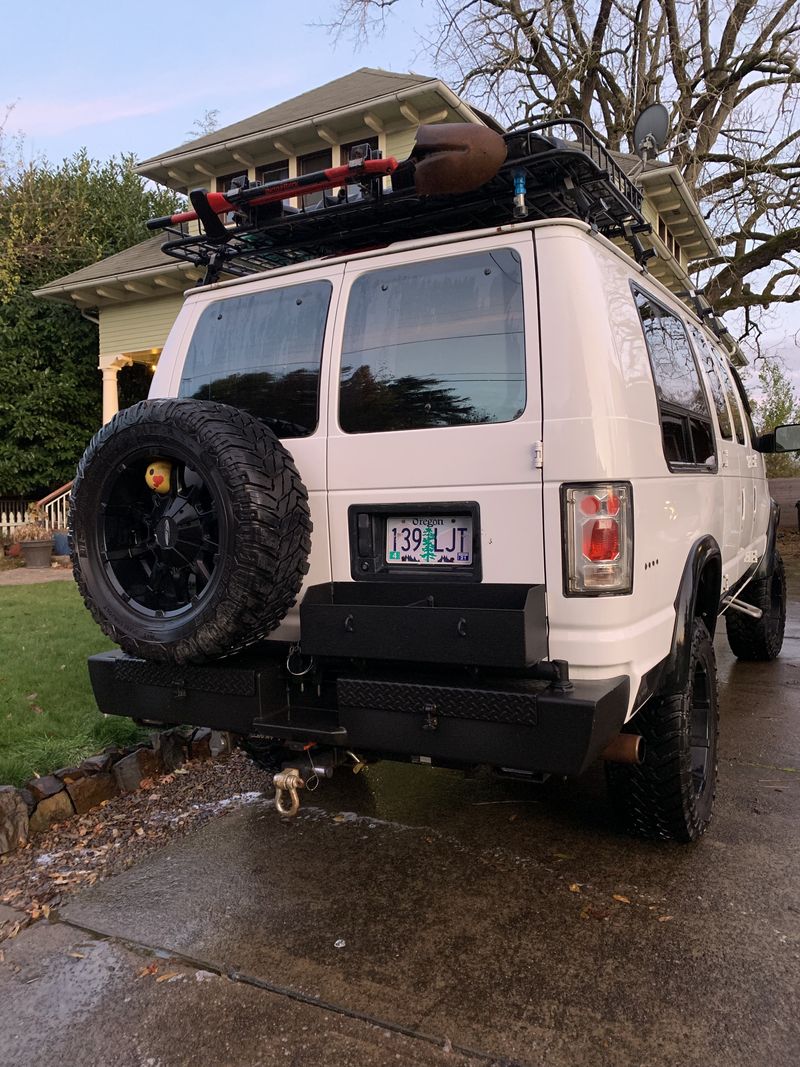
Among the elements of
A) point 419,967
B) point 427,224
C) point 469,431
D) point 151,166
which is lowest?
point 419,967

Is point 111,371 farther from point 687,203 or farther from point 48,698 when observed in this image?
point 48,698

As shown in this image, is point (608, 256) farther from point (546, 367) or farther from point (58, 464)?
point (58, 464)

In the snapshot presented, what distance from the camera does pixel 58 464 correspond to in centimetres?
1617

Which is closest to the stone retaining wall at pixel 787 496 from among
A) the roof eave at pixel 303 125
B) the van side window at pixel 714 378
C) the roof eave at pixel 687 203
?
the roof eave at pixel 687 203

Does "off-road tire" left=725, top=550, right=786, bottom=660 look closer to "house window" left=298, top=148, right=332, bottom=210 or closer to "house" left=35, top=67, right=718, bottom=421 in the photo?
"house" left=35, top=67, right=718, bottom=421

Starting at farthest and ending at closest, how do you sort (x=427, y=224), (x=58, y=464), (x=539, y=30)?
(x=539, y=30)
(x=58, y=464)
(x=427, y=224)

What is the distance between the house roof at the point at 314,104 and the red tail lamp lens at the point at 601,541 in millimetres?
11134

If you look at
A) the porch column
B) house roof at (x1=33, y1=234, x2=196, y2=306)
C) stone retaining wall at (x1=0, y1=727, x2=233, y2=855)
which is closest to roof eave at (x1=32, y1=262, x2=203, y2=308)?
house roof at (x1=33, y1=234, x2=196, y2=306)

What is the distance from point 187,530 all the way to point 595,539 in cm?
136

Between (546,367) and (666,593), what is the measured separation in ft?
3.15

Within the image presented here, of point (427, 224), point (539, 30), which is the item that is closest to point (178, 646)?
point (427, 224)

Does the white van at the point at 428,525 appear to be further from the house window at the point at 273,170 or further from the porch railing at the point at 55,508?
the porch railing at the point at 55,508

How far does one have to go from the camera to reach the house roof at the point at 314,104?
12.3 metres

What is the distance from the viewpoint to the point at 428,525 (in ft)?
9.13
